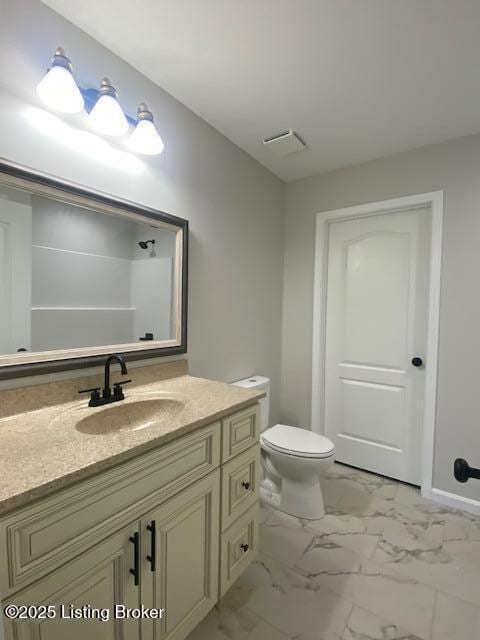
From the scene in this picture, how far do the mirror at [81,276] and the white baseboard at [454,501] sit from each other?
191cm

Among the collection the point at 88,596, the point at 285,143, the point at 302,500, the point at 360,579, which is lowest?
the point at 360,579

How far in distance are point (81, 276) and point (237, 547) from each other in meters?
1.29

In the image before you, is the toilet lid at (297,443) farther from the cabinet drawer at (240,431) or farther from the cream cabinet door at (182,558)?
the cream cabinet door at (182,558)

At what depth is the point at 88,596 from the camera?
2.54 feet

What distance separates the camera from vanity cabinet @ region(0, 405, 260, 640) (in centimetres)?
67

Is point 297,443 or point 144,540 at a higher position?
point 144,540

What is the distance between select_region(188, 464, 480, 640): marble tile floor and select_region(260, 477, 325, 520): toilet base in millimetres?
41

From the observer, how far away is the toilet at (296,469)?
5.78ft

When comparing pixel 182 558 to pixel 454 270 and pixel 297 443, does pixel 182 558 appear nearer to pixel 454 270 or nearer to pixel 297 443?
pixel 297 443

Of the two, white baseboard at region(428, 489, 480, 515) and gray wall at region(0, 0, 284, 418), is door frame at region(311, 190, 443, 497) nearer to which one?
white baseboard at region(428, 489, 480, 515)

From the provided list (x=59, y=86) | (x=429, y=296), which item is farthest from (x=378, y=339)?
(x=59, y=86)

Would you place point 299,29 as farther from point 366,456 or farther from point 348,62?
point 366,456

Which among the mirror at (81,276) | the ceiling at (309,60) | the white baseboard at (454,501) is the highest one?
the ceiling at (309,60)

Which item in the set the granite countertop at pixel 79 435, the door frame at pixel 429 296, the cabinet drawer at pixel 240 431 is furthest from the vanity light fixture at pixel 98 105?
the door frame at pixel 429 296
